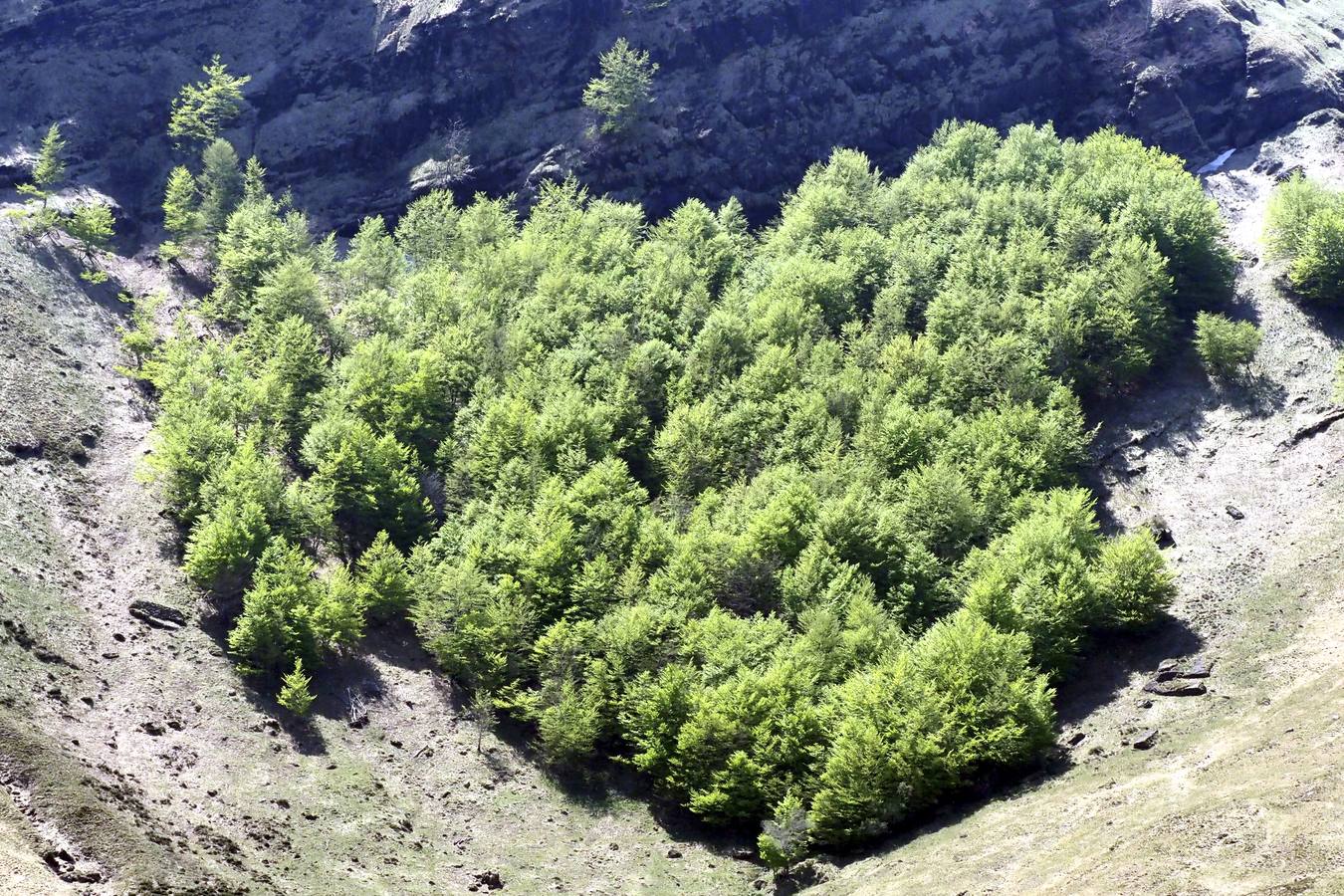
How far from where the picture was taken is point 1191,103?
117750 millimetres

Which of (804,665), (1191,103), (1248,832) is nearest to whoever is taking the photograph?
(1248,832)

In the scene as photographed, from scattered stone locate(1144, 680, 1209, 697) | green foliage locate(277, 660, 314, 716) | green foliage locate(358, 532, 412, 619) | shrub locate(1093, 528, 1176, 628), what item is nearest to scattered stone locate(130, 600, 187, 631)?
green foliage locate(277, 660, 314, 716)

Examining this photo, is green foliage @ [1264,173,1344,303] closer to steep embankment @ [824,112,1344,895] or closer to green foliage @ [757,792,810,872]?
steep embankment @ [824,112,1344,895]

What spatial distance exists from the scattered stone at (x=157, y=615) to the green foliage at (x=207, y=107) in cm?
7077

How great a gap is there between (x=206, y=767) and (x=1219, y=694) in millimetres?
48637

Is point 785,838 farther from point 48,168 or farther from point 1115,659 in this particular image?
point 48,168

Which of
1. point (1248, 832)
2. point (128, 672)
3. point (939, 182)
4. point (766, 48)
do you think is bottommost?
point (128, 672)

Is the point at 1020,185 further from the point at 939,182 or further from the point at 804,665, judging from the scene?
the point at 804,665

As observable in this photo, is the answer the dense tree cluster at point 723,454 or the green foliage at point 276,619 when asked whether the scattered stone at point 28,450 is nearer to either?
the dense tree cluster at point 723,454

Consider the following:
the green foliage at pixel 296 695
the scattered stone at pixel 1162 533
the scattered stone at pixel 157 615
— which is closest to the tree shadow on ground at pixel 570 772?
the green foliage at pixel 296 695

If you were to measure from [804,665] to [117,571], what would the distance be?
133 ft

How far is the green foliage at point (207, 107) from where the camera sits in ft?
409

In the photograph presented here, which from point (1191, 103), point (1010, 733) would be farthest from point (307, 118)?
point (1010, 733)

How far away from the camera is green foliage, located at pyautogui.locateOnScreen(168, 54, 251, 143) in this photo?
409 feet
